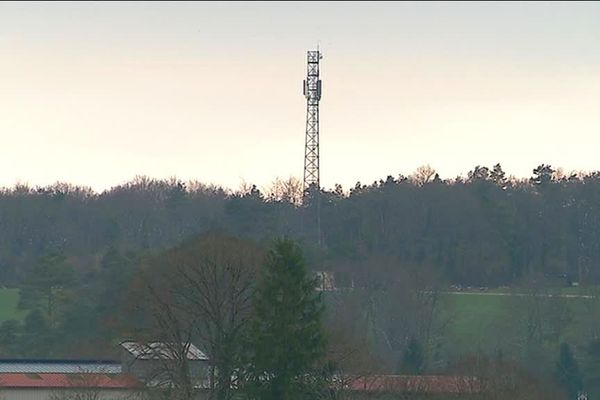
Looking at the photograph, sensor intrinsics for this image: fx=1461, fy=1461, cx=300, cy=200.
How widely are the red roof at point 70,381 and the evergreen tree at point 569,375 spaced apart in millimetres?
19335

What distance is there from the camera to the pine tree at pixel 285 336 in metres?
39.6

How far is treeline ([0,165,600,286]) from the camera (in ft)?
302

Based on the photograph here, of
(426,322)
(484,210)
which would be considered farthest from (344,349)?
(484,210)

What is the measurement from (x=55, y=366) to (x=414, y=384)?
18.8 meters

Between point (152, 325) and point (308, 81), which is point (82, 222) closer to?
point (308, 81)

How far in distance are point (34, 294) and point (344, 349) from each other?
3710 cm

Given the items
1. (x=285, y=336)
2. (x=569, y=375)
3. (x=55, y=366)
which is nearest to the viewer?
(x=285, y=336)

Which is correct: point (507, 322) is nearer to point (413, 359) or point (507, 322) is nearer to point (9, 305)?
point (413, 359)

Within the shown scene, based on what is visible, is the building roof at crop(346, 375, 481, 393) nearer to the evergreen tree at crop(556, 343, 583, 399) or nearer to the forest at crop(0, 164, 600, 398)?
the forest at crop(0, 164, 600, 398)

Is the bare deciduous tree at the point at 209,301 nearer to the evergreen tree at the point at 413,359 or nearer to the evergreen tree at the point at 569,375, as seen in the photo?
the evergreen tree at the point at 413,359

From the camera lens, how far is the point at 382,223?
98.7 meters

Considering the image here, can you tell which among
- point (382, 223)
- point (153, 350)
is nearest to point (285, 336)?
point (153, 350)

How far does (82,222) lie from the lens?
108875mm

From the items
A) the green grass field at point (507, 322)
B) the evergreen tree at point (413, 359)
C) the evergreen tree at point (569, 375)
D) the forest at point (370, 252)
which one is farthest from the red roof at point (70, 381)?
the green grass field at point (507, 322)
